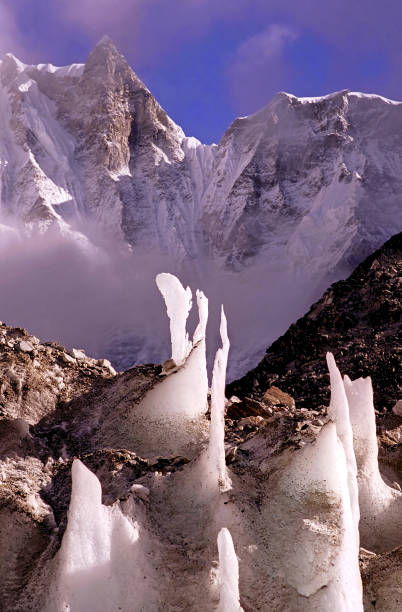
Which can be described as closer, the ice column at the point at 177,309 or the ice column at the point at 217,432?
the ice column at the point at 217,432

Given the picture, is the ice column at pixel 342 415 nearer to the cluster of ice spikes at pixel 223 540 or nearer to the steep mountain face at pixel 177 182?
the cluster of ice spikes at pixel 223 540

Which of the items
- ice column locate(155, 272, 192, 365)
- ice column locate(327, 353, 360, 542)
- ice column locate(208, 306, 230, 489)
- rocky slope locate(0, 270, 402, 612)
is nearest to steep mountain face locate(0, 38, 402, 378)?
ice column locate(155, 272, 192, 365)

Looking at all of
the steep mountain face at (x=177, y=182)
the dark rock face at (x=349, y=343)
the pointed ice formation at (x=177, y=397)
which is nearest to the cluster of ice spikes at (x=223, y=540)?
the pointed ice formation at (x=177, y=397)

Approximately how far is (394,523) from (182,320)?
300cm

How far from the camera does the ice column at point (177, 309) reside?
7.32 m

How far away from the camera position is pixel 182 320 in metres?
7.32

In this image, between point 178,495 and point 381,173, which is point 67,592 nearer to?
point 178,495

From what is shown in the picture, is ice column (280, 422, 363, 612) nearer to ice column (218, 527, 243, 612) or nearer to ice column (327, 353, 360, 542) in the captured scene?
ice column (327, 353, 360, 542)

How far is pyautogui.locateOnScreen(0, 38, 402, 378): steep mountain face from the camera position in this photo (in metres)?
150

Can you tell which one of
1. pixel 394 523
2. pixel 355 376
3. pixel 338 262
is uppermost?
pixel 338 262

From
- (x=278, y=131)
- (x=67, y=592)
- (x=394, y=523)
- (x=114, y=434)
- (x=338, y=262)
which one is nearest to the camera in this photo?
(x=67, y=592)

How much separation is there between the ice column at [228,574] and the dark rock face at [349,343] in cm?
864

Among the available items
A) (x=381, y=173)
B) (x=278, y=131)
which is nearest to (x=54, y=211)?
(x=278, y=131)

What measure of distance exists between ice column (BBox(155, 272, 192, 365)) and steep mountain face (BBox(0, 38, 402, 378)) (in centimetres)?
13208
